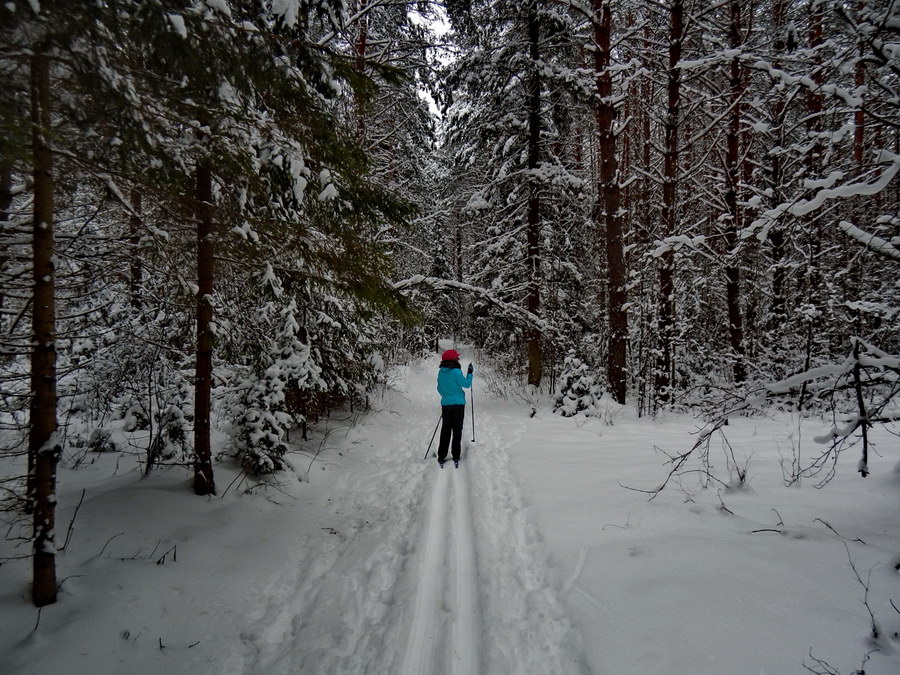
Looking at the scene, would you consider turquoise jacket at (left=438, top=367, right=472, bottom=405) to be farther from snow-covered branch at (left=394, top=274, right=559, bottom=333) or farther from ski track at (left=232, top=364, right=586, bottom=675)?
ski track at (left=232, top=364, right=586, bottom=675)

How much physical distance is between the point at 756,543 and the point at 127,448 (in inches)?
317

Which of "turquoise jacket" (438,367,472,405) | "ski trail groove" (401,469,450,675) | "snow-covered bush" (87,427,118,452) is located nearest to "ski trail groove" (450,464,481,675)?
"ski trail groove" (401,469,450,675)

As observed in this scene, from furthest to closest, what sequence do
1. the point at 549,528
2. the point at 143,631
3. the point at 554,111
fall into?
the point at 554,111
the point at 549,528
the point at 143,631

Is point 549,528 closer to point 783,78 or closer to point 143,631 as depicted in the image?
point 143,631

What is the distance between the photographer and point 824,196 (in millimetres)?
2623

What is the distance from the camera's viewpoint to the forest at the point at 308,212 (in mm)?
2734

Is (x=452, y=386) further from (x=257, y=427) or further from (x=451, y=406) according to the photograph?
(x=257, y=427)

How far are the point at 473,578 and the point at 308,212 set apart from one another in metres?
3.97

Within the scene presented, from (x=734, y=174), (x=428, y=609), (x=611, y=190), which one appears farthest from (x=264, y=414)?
(x=734, y=174)

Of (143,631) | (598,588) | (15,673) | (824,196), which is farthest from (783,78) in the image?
(15,673)

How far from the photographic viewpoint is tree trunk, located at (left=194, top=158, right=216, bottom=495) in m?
4.32

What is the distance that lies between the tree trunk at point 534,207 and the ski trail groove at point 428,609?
295 inches

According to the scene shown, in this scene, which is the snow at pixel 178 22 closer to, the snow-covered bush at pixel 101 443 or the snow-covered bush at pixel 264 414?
the snow-covered bush at pixel 264 414

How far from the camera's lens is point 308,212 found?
13.6 feet
